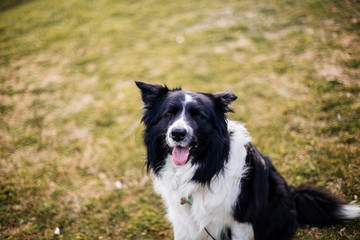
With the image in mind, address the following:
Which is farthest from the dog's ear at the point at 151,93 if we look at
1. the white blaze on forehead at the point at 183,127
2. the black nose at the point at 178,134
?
the black nose at the point at 178,134

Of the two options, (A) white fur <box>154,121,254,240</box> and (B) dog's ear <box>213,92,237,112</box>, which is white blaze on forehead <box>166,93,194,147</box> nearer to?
(A) white fur <box>154,121,254,240</box>

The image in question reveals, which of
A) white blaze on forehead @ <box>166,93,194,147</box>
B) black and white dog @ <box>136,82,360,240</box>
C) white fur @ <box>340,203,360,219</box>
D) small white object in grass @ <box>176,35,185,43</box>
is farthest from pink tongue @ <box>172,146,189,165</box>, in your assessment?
small white object in grass @ <box>176,35,185,43</box>

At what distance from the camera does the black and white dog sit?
2682 millimetres

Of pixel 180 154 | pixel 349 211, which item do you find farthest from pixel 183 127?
pixel 349 211

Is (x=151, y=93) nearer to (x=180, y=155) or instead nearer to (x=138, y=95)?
(x=180, y=155)

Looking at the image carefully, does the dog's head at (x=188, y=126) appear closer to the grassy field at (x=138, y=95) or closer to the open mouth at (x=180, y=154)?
the open mouth at (x=180, y=154)

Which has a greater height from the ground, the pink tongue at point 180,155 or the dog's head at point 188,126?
the dog's head at point 188,126

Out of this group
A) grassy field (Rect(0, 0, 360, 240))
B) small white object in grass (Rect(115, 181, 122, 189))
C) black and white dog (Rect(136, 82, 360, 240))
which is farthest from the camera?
small white object in grass (Rect(115, 181, 122, 189))

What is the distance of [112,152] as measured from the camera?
5.08 m

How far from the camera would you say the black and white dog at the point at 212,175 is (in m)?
2.68

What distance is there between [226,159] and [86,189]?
297 centimetres

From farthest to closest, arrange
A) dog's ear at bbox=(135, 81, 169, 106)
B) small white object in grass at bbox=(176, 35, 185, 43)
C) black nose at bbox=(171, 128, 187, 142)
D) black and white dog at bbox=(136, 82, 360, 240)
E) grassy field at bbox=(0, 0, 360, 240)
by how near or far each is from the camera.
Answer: small white object in grass at bbox=(176, 35, 185, 43)
grassy field at bbox=(0, 0, 360, 240)
dog's ear at bbox=(135, 81, 169, 106)
black and white dog at bbox=(136, 82, 360, 240)
black nose at bbox=(171, 128, 187, 142)

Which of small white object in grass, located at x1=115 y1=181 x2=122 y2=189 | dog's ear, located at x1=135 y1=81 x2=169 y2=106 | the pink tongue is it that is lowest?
small white object in grass, located at x1=115 y1=181 x2=122 y2=189

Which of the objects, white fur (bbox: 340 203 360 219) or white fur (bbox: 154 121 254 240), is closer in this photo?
white fur (bbox: 154 121 254 240)
